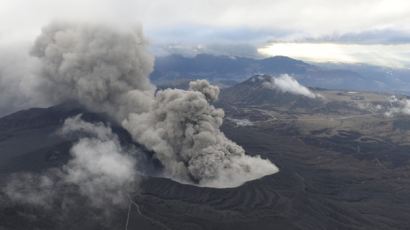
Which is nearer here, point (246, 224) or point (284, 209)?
point (246, 224)

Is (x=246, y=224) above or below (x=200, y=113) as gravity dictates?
below

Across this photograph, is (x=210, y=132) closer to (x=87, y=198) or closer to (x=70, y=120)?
(x=87, y=198)

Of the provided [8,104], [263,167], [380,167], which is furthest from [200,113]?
[8,104]

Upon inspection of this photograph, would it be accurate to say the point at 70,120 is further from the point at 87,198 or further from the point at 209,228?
the point at 209,228

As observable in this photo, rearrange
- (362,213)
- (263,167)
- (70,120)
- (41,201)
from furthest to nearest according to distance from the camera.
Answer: (70,120), (263,167), (362,213), (41,201)

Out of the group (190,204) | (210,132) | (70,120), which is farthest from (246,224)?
(70,120)

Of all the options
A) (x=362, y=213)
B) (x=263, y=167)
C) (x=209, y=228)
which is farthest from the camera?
Answer: (x=263, y=167)
